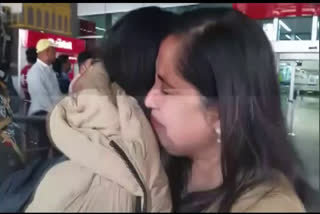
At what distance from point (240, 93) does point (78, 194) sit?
28cm

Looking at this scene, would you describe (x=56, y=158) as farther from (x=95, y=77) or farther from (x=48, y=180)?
(x=95, y=77)

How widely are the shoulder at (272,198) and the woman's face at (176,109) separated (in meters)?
0.10

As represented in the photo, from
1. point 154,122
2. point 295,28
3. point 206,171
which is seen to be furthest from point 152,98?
point 295,28

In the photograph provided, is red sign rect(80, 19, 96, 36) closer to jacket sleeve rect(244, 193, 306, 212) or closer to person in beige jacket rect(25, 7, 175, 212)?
person in beige jacket rect(25, 7, 175, 212)

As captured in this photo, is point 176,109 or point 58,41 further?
point 58,41

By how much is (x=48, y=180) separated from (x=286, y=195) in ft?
1.17

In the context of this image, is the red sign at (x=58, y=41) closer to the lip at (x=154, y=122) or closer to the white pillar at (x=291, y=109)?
the lip at (x=154, y=122)

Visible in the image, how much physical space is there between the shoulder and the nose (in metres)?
0.19

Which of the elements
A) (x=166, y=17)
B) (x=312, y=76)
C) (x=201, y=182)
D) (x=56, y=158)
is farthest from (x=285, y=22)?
(x=56, y=158)

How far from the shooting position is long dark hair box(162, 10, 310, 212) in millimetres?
532

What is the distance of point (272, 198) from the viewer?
506mm

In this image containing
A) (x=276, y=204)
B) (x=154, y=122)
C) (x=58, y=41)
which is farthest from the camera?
(x=58, y=41)

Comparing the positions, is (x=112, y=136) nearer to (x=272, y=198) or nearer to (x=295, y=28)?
(x=272, y=198)

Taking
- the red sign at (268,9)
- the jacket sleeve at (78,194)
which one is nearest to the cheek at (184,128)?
the jacket sleeve at (78,194)
